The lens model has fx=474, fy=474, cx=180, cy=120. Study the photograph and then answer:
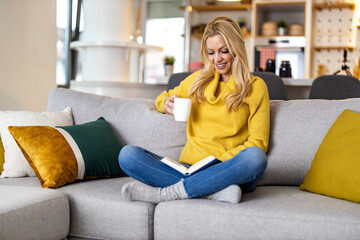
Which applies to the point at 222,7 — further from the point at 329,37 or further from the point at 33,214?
the point at 33,214

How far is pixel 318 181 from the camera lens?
1967 mm

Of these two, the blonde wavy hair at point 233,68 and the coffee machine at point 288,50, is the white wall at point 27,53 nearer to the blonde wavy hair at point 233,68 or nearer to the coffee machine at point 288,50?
the blonde wavy hair at point 233,68

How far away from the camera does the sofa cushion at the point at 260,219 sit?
1647mm

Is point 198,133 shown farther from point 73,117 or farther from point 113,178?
point 73,117

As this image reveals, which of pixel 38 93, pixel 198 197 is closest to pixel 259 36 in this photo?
pixel 38 93

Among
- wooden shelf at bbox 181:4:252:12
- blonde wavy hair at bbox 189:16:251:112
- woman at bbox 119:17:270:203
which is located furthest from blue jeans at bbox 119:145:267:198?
wooden shelf at bbox 181:4:252:12

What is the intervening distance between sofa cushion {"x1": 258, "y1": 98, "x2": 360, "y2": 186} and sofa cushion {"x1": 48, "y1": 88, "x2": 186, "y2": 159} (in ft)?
1.55

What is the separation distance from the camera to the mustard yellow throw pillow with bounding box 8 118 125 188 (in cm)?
208

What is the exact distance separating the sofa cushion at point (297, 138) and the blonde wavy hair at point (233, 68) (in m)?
0.25

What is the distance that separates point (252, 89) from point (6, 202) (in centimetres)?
116

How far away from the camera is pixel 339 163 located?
1.92 m

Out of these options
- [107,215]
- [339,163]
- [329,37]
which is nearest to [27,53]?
[107,215]

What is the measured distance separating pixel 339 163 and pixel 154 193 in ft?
2.48

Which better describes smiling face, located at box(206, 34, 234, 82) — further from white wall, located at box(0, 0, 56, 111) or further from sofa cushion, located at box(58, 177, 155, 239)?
white wall, located at box(0, 0, 56, 111)
